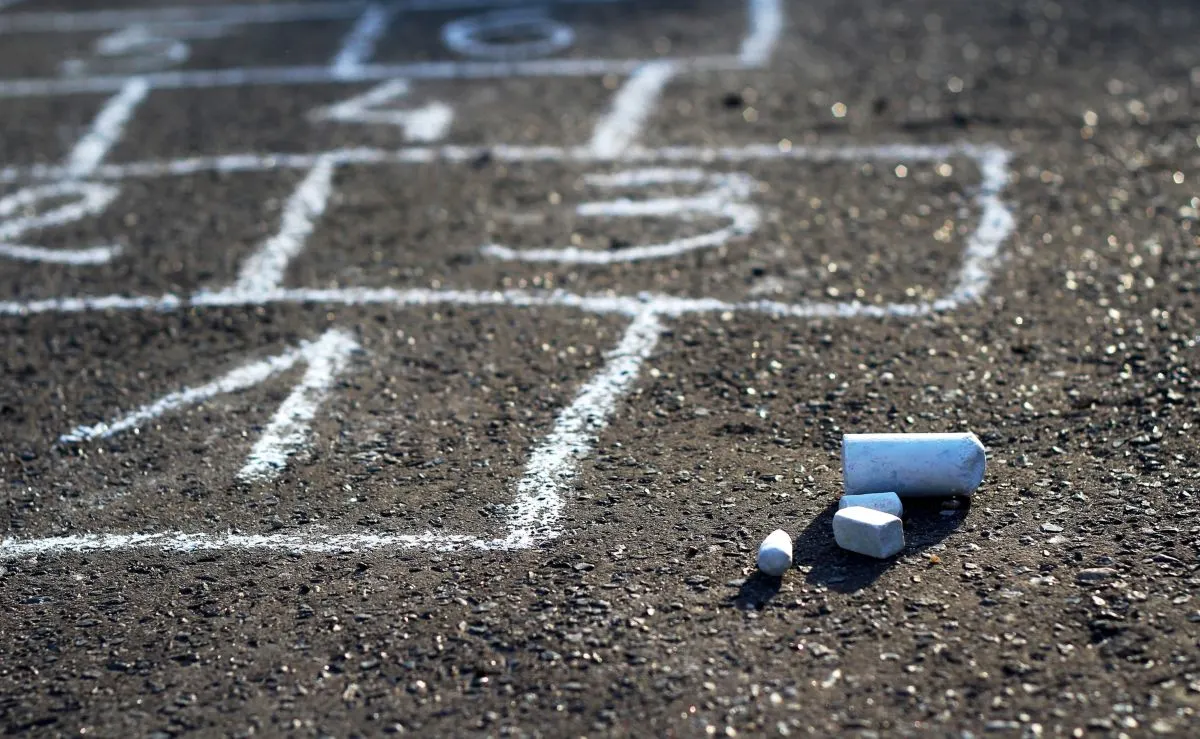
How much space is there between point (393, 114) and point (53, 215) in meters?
1.67

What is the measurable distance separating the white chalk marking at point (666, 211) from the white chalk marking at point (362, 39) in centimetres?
217

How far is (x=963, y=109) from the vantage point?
244 inches

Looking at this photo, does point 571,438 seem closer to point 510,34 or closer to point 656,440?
point 656,440

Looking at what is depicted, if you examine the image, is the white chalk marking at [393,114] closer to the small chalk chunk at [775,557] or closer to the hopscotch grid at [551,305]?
the hopscotch grid at [551,305]

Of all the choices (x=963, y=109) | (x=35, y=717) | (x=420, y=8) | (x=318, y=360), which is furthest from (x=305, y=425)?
(x=420, y=8)

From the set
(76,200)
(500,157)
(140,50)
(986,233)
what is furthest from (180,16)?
(986,233)

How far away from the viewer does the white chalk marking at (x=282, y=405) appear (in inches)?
155

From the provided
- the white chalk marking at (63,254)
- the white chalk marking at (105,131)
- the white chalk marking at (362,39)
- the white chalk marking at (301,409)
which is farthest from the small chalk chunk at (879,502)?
the white chalk marking at (362,39)

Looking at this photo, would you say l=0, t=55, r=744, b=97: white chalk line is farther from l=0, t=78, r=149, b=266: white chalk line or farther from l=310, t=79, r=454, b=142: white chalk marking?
l=0, t=78, r=149, b=266: white chalk line

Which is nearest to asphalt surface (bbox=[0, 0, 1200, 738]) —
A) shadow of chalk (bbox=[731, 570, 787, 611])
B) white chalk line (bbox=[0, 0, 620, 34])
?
shadow of chalk (bbox=[731, 570, 787, 611])

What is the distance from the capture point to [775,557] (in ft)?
10.5

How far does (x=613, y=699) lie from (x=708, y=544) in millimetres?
637

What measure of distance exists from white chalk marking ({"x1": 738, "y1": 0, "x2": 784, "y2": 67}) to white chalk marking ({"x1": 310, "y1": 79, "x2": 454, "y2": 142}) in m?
1.64

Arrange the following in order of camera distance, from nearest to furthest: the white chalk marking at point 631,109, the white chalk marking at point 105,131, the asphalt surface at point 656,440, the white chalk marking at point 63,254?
the asphalt surface at point 656,440 → the white chalk marking at point 63,254 → the white chalk marking at point 631,109 → the white chalk marking at point 105,131
